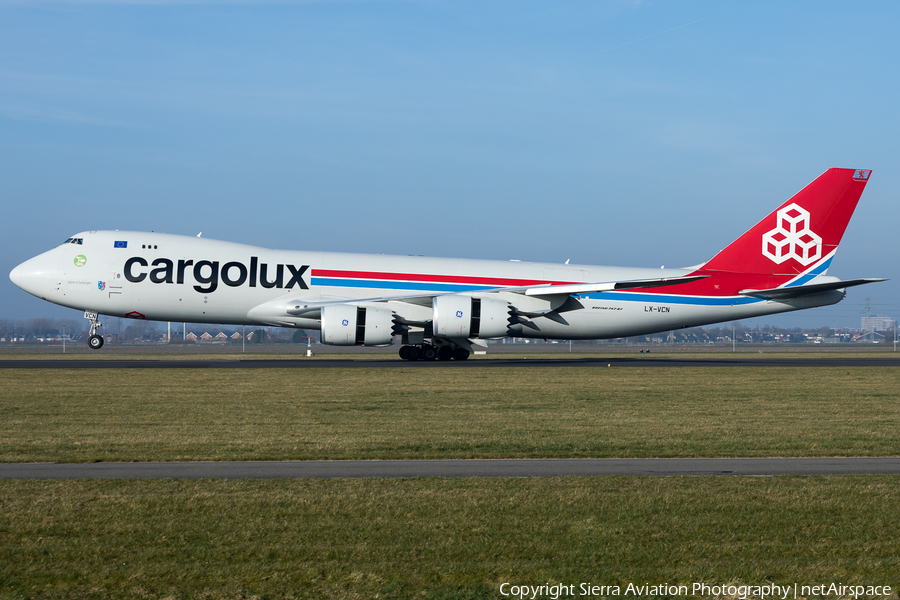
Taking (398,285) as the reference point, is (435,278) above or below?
above

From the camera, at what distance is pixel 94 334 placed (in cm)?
3969

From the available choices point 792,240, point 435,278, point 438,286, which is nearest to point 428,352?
point 438,286

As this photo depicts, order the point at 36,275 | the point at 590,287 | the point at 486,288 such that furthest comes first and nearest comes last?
1. the point at 486,288
2. the point at 590,287
3. the point at 36,275

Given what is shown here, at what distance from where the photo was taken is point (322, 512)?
29.0 feet

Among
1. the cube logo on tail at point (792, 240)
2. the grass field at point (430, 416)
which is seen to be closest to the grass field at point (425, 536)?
the grass field at point (430, 416)

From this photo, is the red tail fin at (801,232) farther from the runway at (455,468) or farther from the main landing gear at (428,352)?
the runway at (455,468)

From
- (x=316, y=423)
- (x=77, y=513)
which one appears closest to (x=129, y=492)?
(x=77, y=513)

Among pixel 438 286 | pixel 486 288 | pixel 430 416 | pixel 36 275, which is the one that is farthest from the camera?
pixel 486 288
